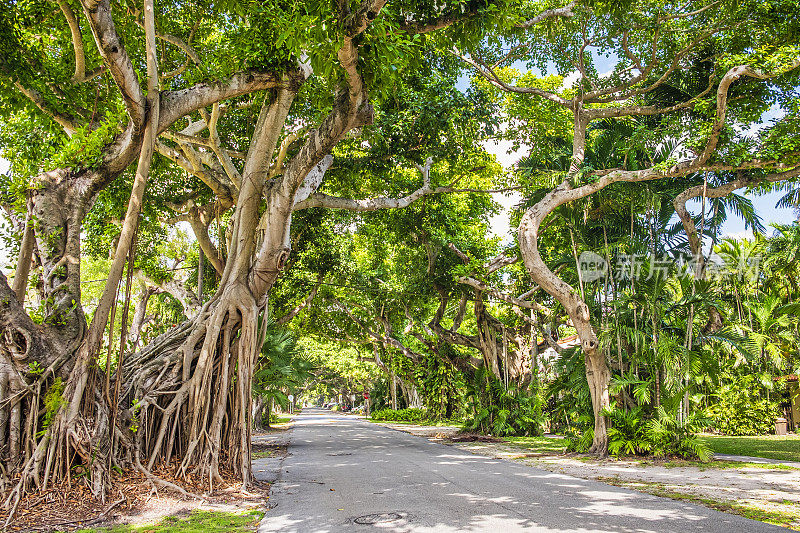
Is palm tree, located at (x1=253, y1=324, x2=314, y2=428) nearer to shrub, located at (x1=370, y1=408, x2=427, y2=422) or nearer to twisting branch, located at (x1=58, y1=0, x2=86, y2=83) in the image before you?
twisting branch, located at (x1=58, y1=0, x2=86, y2=83)

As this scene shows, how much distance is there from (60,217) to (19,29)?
3330 mm

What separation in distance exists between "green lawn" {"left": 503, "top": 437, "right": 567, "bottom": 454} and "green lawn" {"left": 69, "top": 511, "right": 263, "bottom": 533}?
27.5 feet

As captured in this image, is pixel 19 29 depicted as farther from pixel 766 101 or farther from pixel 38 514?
pixel 766 101

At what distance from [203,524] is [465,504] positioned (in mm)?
2637

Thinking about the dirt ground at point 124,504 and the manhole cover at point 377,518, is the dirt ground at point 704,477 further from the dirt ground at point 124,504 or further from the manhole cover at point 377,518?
the dirt ground at point 124,504

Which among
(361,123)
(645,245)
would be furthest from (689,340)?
(361,123)

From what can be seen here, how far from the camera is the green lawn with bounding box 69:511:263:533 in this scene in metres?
4.56

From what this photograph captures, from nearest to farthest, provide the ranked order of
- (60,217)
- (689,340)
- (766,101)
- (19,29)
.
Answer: (60,217)
(19,29)
(689,340)
(766,101)

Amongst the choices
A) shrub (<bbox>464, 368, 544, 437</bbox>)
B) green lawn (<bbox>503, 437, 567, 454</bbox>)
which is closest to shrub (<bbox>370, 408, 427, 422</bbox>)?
shrub (<bbox>464, 368, 544, 437</bbox>)

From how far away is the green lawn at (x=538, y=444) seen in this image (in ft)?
40.0

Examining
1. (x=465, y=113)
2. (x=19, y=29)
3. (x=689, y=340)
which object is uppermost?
(x=465, y=113)

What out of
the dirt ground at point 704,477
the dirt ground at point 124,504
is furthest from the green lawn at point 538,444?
the dirt ground at point 124,504

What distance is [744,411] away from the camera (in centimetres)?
1766

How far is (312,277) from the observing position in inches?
672
